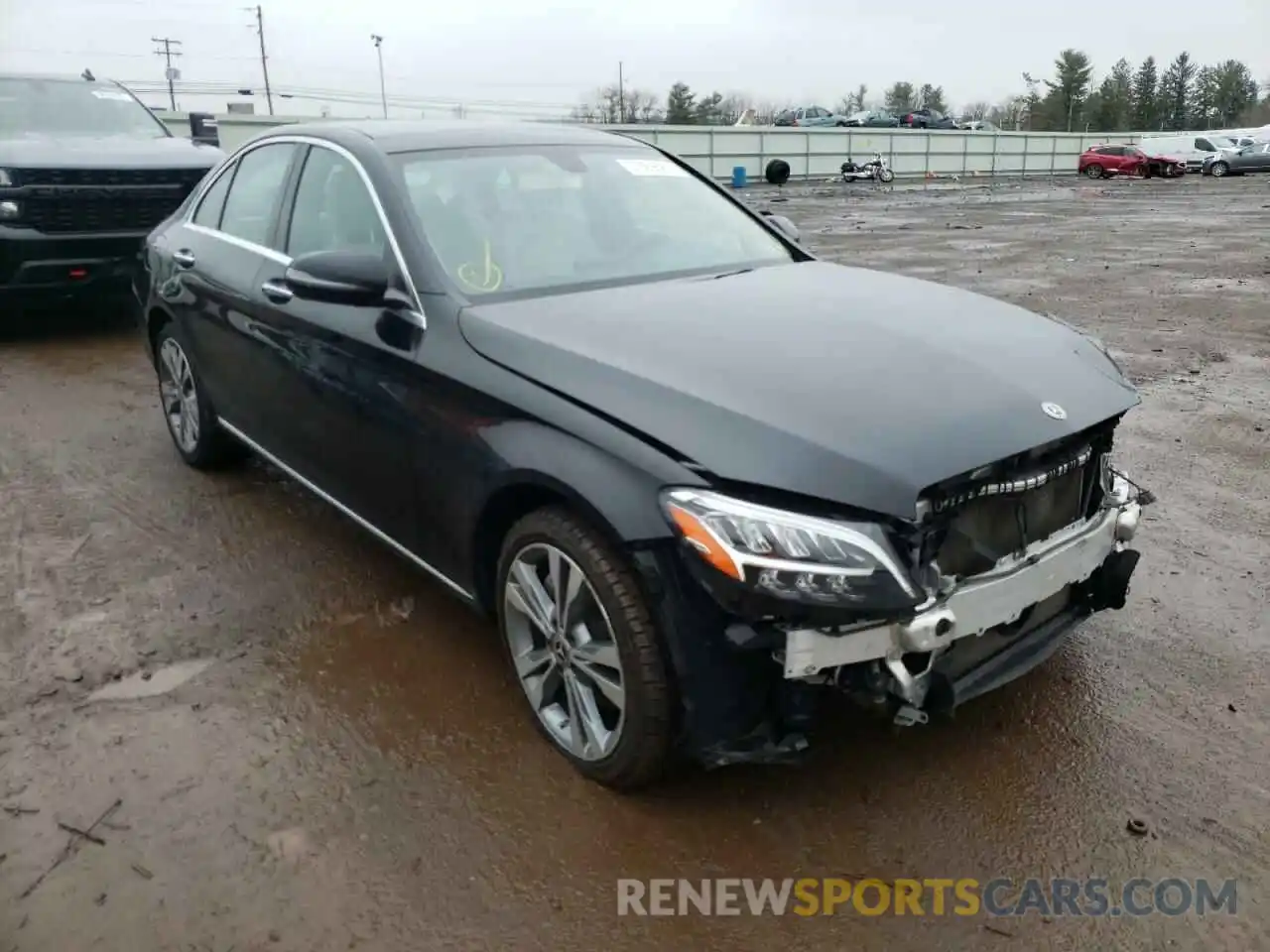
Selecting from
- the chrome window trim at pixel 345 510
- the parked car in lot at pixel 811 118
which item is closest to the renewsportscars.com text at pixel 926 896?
the chrome window trim at pixel 345 510

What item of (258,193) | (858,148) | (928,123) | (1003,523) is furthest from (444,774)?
(928,123)

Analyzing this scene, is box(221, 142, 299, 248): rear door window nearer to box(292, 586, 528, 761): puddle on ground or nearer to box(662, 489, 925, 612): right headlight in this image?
box(292, 586, 528, 761): puddle on ground

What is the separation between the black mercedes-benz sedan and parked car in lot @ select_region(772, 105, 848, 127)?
5745 cm

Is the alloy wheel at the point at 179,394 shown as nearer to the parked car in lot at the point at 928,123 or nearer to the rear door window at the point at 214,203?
the rear door window at the point at 214,203

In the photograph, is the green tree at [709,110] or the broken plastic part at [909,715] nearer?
the broken plastic part at [909,715]

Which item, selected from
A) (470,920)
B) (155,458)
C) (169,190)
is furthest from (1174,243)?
(470,920)

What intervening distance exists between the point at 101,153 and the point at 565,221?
611 cm

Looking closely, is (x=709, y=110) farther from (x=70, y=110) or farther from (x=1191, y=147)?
(x=70, y=110)

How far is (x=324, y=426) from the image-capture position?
361 cm

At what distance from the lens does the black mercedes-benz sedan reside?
225 cm

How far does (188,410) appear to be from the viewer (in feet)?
16.6

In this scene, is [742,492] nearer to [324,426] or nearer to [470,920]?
[470,920]

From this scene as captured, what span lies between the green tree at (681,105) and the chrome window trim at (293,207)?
7690 centimetres

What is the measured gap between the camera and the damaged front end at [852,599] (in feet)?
7.19
